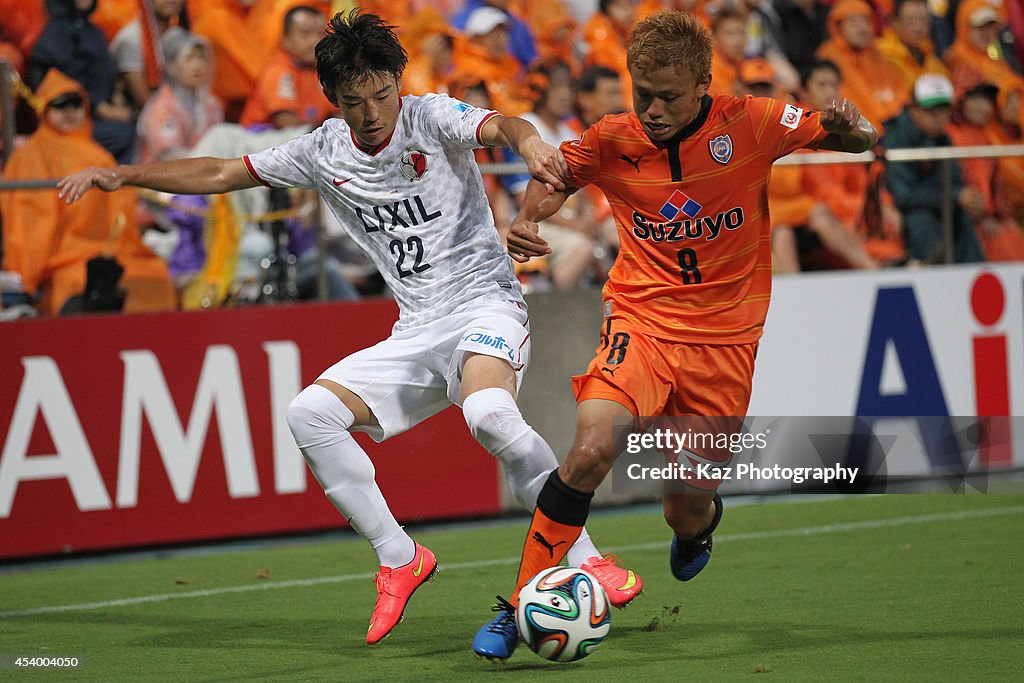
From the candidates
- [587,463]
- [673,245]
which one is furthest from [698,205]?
[587,463]

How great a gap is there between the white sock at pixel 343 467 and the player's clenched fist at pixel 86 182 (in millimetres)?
1184

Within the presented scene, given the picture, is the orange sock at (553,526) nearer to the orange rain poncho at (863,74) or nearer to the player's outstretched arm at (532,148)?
A: the player's outstretched arm at (532,148)

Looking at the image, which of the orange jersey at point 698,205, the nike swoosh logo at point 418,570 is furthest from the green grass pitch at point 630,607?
the orange jersey at point 698,205

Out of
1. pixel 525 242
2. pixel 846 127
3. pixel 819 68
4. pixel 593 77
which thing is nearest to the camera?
pixel 525 242

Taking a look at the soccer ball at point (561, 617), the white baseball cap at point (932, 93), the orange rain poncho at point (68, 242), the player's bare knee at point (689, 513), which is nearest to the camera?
the soccer ball at point (561, 617)

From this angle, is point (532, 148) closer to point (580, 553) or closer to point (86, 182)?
point (580, 553)

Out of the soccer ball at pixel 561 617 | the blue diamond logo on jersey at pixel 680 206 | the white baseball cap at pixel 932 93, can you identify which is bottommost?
the soccer ball at pixel 561 617

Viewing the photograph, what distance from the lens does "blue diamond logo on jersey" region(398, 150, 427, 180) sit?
593cm

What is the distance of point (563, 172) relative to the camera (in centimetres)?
527

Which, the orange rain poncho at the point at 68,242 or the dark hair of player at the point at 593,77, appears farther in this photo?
the dark hair of player at the point at 593,77

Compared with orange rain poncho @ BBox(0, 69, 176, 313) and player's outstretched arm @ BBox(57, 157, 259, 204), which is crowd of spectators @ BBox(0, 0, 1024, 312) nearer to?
orange rain poncho @ BBox(0, 69, 176, 313)

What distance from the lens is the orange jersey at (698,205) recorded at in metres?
5.55

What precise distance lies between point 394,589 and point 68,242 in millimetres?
3659

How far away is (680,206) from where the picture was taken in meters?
5.59
